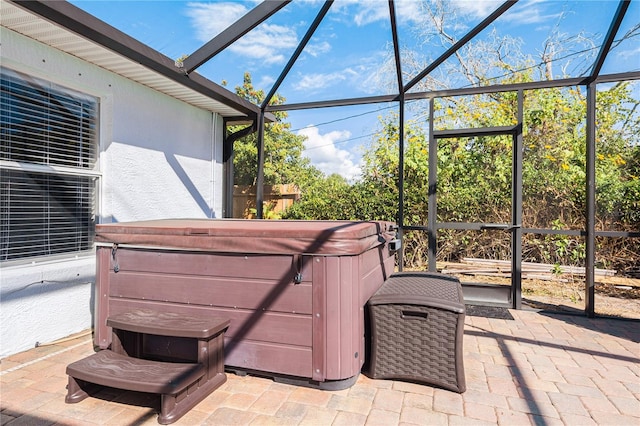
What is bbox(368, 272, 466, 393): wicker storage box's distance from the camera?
2244 millimetres

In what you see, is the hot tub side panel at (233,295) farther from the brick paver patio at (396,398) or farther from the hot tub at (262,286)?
the brick paver patio at (396,398)

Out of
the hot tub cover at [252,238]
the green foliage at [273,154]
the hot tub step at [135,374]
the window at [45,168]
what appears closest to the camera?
the hot tub step at [135,374]

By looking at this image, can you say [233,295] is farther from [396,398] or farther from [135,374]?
[396,398]

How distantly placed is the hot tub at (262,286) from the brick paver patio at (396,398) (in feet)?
0.60

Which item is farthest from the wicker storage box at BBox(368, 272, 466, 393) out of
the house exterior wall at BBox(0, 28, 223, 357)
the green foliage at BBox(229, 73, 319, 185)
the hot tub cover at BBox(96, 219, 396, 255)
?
the green foliage at BBox(229, 73, 319, 185)

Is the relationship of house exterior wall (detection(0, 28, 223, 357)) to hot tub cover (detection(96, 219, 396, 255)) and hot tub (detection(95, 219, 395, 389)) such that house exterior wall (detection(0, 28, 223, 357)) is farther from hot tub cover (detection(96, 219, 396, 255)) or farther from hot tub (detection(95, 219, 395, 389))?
hot tub cover (detection(96, 219, 396, 255))

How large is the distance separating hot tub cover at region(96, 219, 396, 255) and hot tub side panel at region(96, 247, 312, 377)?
0.23ft

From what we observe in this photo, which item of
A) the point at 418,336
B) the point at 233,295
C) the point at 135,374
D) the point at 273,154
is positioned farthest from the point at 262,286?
the point at 273,154

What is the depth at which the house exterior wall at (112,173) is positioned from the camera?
2826mm

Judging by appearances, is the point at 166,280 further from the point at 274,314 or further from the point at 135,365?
the point at 274,314

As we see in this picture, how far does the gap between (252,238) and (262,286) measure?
0.31 metres

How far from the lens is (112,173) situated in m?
3.57

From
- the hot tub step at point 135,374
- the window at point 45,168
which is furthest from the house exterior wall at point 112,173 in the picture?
the hot tub step at point 135,374

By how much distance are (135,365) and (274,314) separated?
0.85m
